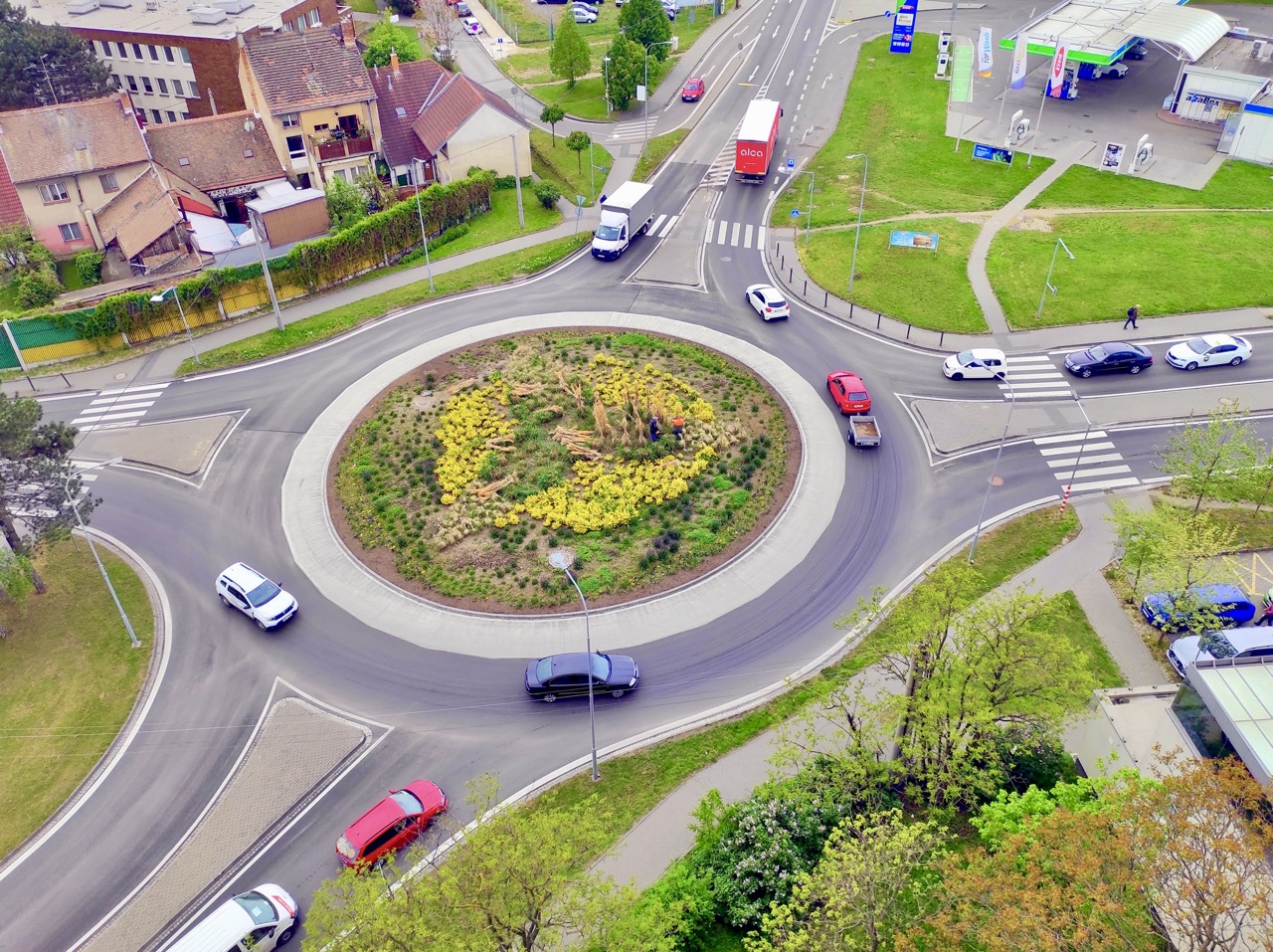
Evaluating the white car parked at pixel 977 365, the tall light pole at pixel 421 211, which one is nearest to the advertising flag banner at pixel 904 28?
the tall light pole at pixel 421 211

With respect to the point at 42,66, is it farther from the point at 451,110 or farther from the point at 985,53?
the point at 985,53

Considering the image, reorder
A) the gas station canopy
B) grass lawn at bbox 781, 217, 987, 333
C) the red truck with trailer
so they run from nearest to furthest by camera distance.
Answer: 1. grass lawn at bbox 781, 217, 987, 333
2. the red truck with trailer
3. the gas station canopy

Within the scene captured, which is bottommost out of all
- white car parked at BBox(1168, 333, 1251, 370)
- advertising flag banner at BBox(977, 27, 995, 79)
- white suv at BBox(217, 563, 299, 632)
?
white suv at BBox(217, 563, 299, 632)

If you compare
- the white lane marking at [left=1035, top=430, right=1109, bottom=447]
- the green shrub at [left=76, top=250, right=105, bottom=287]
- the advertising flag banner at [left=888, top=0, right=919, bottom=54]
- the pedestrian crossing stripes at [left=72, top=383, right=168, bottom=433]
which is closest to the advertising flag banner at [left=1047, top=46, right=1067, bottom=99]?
the advertising flag banner at [left=888, top=0, right=919, bottom=54]

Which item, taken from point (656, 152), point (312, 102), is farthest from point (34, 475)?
point (656, 152)

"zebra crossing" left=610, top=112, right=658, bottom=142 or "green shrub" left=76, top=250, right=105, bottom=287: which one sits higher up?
"zebra crossing" left=610, top=112, right=658, bottom=142

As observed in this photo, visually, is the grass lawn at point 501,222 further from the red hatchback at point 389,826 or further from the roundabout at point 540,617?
the red hatchback at point 389,826

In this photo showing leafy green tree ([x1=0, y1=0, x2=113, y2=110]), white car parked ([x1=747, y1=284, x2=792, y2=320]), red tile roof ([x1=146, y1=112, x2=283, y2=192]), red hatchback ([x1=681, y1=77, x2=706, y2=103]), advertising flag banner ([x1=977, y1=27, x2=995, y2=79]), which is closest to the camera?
white car parked ([x1=747, y1=284, x2=792, y2=320])

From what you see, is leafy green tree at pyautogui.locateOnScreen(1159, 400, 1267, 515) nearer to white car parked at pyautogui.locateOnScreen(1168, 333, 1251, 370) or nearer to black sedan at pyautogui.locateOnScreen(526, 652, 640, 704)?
white car parked at pyautogui.locateOnScreen(1168, 333, 1251, 370)
